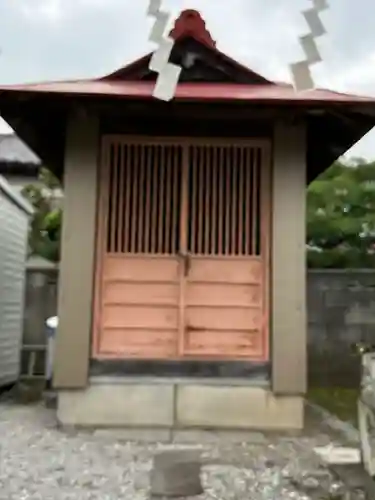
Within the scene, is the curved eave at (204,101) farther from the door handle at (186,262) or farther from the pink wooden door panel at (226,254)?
the door handle at (186,262)

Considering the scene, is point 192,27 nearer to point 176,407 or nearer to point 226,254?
point 226,254

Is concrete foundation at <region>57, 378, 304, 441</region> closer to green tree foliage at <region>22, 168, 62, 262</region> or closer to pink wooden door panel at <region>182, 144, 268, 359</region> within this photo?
pink wooden door panel at <region>182, 144, 268, 359</region>

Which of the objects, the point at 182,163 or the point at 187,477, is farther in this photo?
the point at 182,163

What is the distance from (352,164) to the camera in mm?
10469

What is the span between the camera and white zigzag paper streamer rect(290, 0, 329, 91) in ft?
13.5

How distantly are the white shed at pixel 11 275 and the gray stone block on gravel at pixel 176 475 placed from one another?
3.86 metres

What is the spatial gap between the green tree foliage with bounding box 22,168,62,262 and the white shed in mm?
1378

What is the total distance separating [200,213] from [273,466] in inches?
77.0

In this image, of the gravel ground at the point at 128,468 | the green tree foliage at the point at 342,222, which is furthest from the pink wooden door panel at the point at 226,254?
the green tree foliage at the point at 342,222

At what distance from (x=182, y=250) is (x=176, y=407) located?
3.59ft

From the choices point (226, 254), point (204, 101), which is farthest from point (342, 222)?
point (204, 101)

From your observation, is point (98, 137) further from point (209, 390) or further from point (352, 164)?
point (352, 164)

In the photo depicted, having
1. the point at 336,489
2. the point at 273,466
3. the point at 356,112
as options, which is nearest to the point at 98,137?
the point at 356,112

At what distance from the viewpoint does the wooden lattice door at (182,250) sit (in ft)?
17.2
